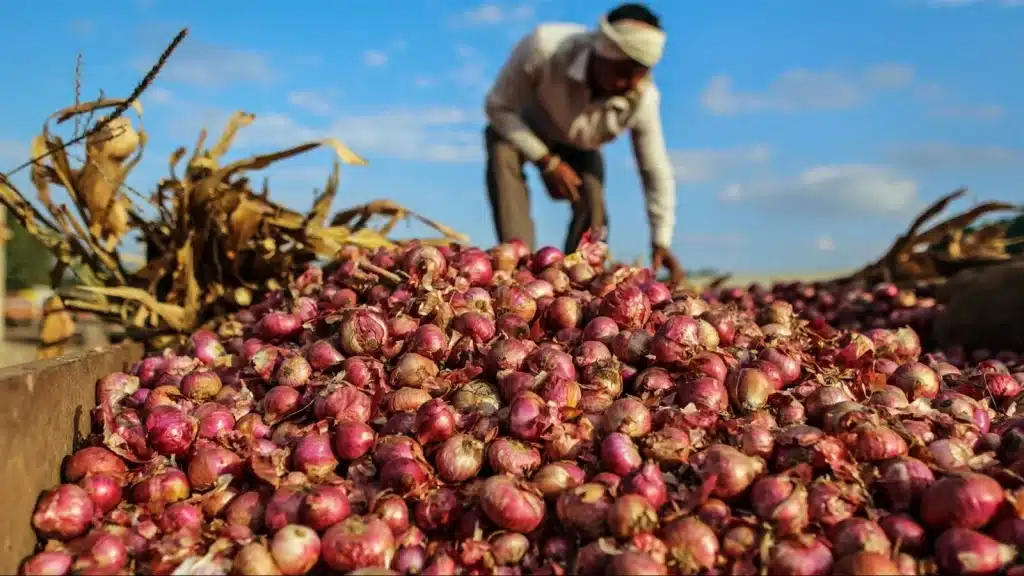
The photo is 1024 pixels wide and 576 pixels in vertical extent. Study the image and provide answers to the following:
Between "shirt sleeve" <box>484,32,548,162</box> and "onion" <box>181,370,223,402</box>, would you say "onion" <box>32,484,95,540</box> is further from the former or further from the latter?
"shirt sleeve" <box>484,32,548,162</box>

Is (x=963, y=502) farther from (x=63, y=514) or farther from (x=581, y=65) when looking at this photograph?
(x=581, y=65)

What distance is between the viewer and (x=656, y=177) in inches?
187

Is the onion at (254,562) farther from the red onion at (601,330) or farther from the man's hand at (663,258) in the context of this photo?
the man's hand at (663,258)

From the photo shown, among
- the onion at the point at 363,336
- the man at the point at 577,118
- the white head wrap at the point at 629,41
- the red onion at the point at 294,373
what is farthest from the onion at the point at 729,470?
the white head wrap at the point at 629,41

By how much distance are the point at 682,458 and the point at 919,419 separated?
0.54m

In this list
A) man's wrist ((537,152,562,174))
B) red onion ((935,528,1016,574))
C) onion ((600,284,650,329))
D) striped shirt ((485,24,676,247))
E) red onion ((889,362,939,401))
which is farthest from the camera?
man's wrist ((537,152,562,174))

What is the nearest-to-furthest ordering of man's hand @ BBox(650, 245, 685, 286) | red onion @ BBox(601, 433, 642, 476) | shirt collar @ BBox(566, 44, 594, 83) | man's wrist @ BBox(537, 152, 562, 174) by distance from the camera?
red onion @ BBox(601, 433, 642, 476)
shirt collar @ BBox(566, 44, 594, 83)
man's wrist @ BBox(537, 152, 562, 174)
man's hand @ BBox(650, 245, 685, 286)

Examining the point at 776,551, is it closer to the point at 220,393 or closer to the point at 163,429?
the point at 163,429

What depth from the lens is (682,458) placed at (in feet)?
4.55

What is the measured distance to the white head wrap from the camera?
3.82 meters

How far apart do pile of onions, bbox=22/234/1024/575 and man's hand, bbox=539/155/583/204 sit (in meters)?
2.17

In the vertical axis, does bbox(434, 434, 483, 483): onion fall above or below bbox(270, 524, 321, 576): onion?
above

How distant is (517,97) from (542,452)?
317 cm

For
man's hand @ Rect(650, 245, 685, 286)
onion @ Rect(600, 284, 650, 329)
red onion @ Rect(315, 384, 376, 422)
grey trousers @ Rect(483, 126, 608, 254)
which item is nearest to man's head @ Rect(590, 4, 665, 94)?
grey trousers @ Rect(483, 126, 608, 254)
